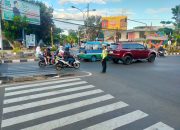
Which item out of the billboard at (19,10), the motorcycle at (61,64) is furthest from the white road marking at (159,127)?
the billboard at (19,10)

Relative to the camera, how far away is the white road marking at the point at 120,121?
4.67m

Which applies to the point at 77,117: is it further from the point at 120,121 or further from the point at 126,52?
the point at 126,52

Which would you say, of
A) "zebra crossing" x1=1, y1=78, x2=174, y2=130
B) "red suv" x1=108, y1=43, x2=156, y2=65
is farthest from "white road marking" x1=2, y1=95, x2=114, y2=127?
"red suv" x1=108, y1=43, x2=156, y2=65

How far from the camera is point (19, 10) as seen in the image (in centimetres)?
4003

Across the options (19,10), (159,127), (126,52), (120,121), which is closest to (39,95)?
(120,121)

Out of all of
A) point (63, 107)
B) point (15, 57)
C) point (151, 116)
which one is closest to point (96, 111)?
point (63, 107)

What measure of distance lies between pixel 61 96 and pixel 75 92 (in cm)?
71

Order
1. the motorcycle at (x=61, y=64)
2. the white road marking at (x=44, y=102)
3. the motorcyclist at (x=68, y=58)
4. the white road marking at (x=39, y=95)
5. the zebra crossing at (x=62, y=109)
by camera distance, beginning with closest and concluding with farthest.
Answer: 1. the zebra crossing at (x=62, y=109)
2. the white road marking at (x=44, y=102)
3. the white road marking at (x=39, y=95)
4. the motorcycle at (x=61, y=64)
5. the motorcyclist at (x=68, y=58)

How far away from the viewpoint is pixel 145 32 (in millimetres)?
66188

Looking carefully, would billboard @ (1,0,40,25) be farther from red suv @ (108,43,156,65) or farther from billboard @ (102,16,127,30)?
billboard @ (102,16,127,30)

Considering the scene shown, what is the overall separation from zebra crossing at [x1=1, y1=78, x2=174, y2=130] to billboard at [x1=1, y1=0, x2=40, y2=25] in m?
32.4

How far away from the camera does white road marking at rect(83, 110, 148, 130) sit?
4.67 m

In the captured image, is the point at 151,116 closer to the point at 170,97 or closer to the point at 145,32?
the point at 170,97

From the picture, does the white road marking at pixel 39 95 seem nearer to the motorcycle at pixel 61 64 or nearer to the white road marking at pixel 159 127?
the white road marking at pixel 159 127
